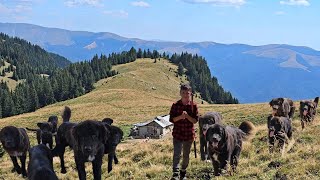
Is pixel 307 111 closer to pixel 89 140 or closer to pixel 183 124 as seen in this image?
pixel 183 124

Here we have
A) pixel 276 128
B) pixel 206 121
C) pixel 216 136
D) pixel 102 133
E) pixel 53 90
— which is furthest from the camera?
pixel 53 90

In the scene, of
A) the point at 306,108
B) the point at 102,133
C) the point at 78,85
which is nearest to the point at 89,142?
the point at 102,133

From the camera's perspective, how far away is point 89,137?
931 centimetres

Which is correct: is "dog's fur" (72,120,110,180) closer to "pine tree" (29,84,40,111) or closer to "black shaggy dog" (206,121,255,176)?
"black shaggy dog" (206,121,255,176)

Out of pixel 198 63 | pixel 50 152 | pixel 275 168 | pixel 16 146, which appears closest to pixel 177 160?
pixel 275 168

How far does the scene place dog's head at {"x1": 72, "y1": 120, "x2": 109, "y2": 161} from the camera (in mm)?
9194

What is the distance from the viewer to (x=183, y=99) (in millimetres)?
10477

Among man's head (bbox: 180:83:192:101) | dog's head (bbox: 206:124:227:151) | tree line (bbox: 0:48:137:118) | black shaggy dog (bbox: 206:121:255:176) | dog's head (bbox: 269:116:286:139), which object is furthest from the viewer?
tree line (bbox: 0:48:137:118)

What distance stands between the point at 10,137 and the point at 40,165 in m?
3.50

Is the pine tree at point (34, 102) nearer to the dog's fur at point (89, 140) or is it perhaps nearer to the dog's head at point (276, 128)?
the dog's head at point (276, 128)

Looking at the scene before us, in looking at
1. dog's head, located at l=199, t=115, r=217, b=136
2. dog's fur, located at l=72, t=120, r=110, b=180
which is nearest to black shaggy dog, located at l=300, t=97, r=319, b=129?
dog's head, located at l=199, t=115, r=217, b=136

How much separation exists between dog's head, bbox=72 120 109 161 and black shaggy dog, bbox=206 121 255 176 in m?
2.87

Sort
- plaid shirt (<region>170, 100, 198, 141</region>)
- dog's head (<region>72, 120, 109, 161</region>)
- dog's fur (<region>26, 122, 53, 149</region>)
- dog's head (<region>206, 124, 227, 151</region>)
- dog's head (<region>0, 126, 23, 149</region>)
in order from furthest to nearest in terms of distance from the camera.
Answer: dog's fur (<region>26, 122, 53, 149</region>) → dog's head (<region>0, 126, 23, 149</region>) → plaid shirt (<region>170, 100, 198, 141</region>) → dog's head (<region>206, 124, 227, 151</region>) → dog's head (<region>72, 120, 109, 161</region>)

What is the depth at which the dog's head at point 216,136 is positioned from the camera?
33.1 ft
